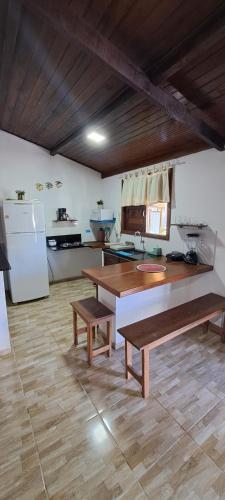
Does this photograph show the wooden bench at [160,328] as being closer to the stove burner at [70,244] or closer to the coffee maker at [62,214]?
the stove burner at [70,244]

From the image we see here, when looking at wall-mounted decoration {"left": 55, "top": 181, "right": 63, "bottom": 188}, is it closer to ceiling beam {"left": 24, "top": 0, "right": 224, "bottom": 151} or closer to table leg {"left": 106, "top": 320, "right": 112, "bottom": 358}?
ceiling beam {"left": 24, "top": 0, "right": 224, "bottom": 151}

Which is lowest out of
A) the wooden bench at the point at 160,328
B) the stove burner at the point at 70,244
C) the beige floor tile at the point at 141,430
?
the beige floor tile at the point at 141,430

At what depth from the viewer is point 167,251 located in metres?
3.25

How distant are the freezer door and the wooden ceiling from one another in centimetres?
121

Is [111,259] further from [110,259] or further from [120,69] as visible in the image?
[120,69]

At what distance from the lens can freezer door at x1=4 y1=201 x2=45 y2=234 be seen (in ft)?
10.4

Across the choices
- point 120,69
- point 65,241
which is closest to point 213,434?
point 120,69

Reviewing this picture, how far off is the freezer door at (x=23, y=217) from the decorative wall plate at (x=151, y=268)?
1.83 meters

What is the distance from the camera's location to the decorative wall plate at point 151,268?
8.04ft

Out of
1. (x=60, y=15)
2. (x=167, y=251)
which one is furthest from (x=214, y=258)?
(x=60, y=15)

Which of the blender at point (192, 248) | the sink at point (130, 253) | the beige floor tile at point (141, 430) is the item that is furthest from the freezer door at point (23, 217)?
the beige floor tile at point (141, 430)

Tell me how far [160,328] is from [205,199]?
5.52ft

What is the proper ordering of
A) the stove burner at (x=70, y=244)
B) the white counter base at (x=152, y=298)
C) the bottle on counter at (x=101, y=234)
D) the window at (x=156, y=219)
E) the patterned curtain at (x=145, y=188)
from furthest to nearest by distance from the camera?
the bottle on counter at (x=101, y=234) < the stove burner at (x=70, y=244) < the window at (x=156, y=219) < the patterned curtain at (x=145, y=188) < the white counter base at (x=152, y=298)

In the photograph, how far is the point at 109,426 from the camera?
1492 millimetres
